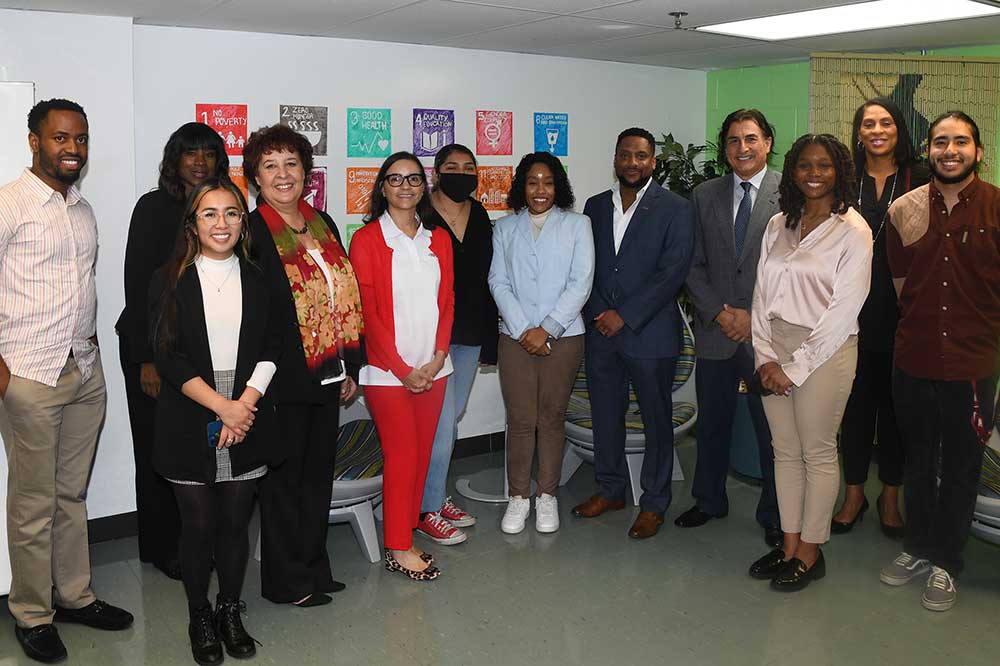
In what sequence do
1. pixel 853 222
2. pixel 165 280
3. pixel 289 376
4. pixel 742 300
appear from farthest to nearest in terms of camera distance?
pixel 742 300 < pixel 853 222 < pixel 289 376 < pixel 165 280

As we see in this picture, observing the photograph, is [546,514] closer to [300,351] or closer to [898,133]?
[300,351]

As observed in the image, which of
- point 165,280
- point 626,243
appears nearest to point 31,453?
point 165,280

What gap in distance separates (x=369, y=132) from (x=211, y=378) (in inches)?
92.0

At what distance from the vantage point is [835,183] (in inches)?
136

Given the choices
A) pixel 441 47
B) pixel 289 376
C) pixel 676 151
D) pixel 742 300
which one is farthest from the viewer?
pixel 676 151

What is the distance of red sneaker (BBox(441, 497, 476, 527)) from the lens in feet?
14.2

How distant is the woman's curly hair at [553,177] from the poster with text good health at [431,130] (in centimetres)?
104

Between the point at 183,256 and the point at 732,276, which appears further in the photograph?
the point at 732,276

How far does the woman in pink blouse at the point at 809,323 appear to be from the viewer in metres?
3.40

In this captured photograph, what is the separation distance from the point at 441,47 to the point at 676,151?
166 centimetres

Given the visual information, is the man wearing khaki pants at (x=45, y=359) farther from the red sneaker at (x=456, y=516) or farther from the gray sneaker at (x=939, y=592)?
the gray sneaker at (x=939, y=592)

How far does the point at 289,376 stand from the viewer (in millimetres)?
3201

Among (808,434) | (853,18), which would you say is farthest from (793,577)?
(853,18)

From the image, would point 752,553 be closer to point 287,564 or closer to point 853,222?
point 853,222
